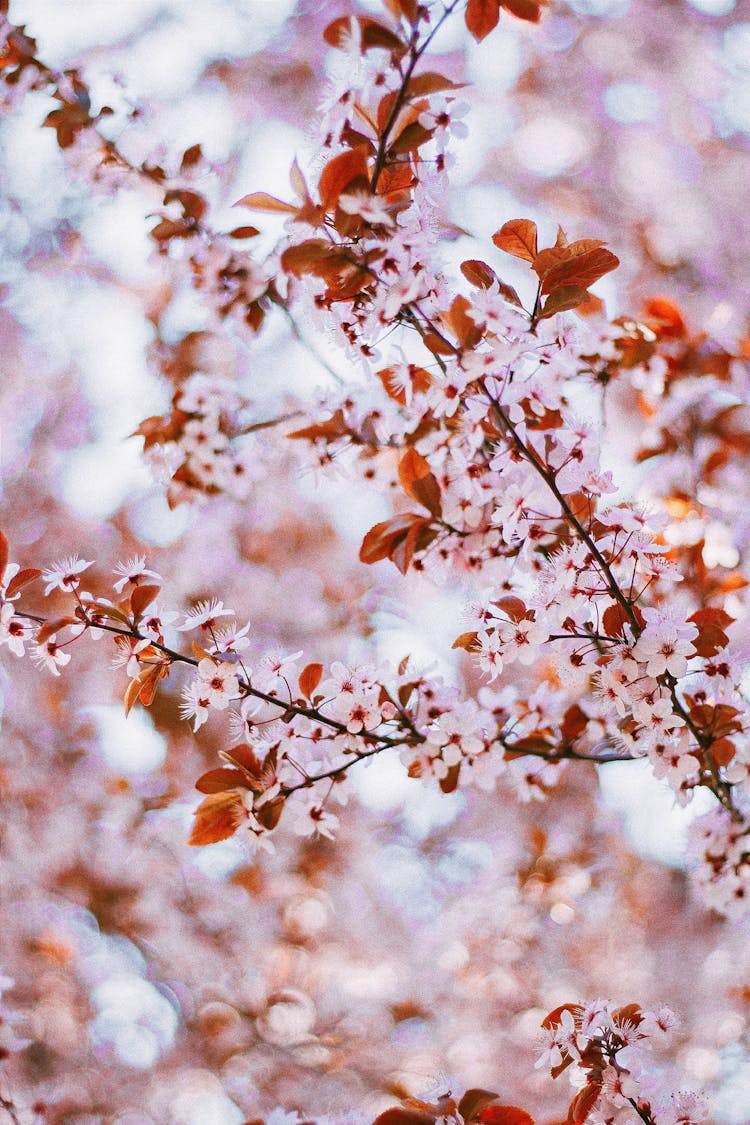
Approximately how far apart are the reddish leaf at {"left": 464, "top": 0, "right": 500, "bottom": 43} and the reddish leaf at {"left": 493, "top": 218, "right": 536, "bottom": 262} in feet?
0.80

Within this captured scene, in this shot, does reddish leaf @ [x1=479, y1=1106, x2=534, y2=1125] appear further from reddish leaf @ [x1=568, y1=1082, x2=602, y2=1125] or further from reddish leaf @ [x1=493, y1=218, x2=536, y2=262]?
reddish leaf @ [x1=493, y1=218, x2=536, y2=262]

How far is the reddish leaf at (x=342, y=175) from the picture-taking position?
85 centimetres

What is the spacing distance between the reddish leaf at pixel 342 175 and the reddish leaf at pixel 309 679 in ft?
1.77

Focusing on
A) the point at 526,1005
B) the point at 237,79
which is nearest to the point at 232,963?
the point at 526,1005

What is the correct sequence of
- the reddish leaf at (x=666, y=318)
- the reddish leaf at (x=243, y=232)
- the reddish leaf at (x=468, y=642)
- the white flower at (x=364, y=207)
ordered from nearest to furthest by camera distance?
the white flower at (x=364, y=207)
the reddish leaf at (x=468, y=642)
the reddish leaf at (x=243, y=232)
the reddish leaf at (x=666, y=318)

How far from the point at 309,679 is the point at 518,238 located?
577 mm

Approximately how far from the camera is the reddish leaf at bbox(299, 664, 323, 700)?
1052 millimetres

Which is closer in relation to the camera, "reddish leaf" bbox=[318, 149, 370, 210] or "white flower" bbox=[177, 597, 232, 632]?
"reddish leaf" bbox=[318, 149, 370, 210]

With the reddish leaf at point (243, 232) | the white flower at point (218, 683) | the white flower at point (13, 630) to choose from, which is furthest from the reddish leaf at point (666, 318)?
the white flower at point (13, 630)

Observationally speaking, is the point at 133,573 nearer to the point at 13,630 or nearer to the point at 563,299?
the point at 13,630

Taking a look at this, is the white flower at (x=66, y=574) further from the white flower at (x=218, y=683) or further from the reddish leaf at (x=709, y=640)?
the reddish leaf at (x=709, y=640)

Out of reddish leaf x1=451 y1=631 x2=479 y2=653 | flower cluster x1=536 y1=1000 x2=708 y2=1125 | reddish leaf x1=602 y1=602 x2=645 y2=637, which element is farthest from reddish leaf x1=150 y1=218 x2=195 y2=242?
flower cluster x1=536 y1=1000 x2=708 y2=1125

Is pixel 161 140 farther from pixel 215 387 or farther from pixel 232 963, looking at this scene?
pixel 232 963

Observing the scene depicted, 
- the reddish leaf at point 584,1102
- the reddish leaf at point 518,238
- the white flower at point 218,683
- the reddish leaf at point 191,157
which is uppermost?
the reddish leaf at point 191,157
